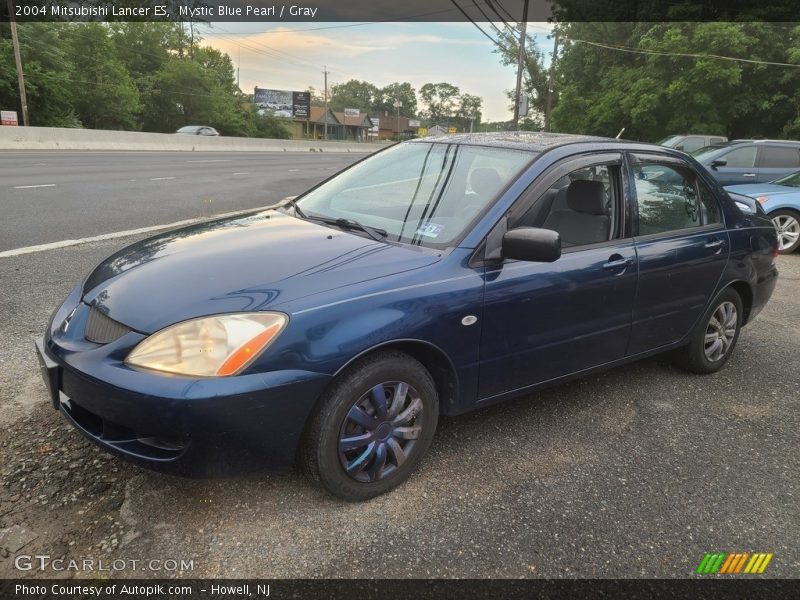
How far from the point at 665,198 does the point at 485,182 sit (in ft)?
4.64

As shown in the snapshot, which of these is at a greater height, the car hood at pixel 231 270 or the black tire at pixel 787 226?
the car hood at pixel 231 270

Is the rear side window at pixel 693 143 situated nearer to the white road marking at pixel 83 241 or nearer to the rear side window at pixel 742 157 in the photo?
the rear side window at pixel 742 157

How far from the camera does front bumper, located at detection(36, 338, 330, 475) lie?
7.14 feet

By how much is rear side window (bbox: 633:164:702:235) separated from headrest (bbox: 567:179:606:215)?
1.09ft

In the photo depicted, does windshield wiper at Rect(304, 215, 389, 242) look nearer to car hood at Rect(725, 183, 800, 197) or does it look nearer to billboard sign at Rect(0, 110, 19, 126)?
car hood at Rect(725, 183, 800, 197)

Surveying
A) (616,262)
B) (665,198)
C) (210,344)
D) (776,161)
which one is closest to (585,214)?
(616,262)

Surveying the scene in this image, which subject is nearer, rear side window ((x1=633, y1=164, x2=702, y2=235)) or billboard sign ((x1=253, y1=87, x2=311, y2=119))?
rear side window ((x1=633, y1=164, x2=702, y2=235))

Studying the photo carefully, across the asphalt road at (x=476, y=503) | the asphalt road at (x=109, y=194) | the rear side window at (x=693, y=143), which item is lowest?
the asphalt road at (x=476, y=503)

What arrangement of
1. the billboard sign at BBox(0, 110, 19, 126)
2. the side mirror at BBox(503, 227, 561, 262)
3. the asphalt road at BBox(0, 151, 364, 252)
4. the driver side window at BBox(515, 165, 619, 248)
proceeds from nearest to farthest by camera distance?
the side mirror at BBox(503, 227, 561, 262)
the driver side window at BBox(515, 165, 619, 248)
the asphalt road at BBox(0, 151, 364, 252)
the billboard sign at BBox(0, 110, 19, 126)

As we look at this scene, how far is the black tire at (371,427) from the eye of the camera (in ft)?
8.00

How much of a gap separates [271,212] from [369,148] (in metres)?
50.6

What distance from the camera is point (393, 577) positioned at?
88.2 inches

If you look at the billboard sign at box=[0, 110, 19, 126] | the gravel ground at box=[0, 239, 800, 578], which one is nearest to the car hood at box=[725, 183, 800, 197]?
the gravel ground at box=[0, 239, 800, 578]

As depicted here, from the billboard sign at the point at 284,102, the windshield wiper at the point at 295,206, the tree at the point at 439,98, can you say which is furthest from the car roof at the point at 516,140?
the tree at the point at 439,98
